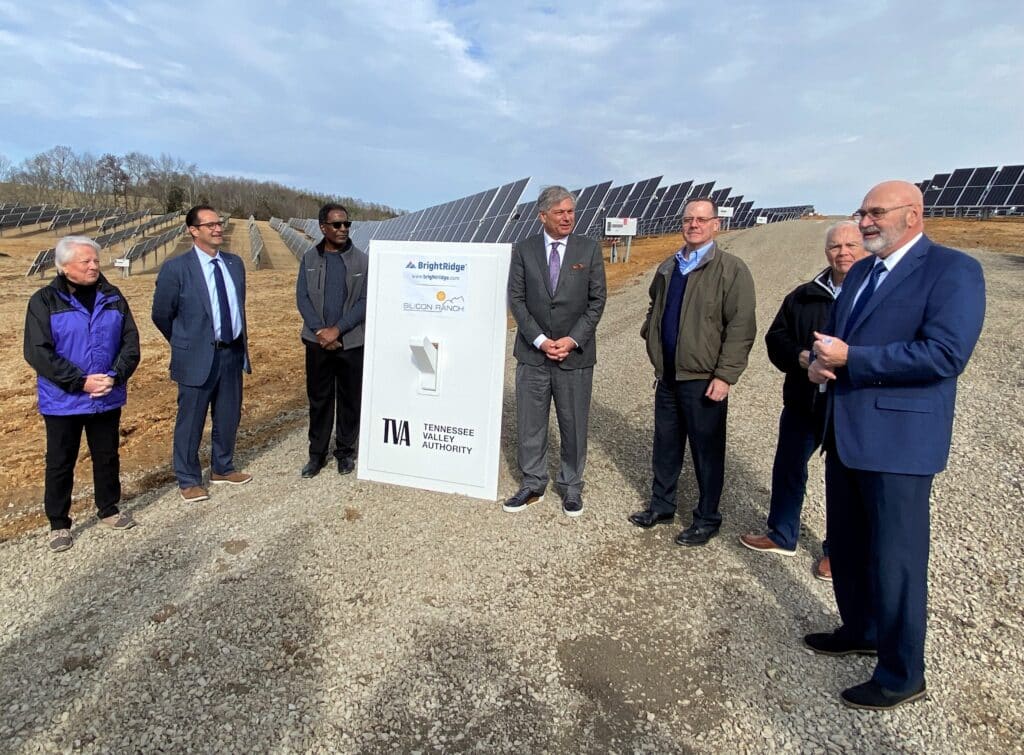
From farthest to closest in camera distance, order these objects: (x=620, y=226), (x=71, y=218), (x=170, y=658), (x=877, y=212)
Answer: (x=71, y=218), (x=620, y=226), (x=170, y=658), (x=877, y=212)

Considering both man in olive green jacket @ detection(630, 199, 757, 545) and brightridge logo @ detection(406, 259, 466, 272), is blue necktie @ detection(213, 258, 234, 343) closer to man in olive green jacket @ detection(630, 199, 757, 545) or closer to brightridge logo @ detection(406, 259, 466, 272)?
brightridge logo @ detection(406, 259, 466, 272)

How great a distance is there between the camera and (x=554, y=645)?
2775 mm

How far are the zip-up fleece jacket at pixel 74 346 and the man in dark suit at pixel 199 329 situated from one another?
1.08 feet

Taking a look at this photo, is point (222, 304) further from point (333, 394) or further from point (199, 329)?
point (333, 394)

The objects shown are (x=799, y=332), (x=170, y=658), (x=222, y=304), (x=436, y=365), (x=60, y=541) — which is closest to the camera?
(x=170, y=658)

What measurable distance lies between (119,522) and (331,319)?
6.60 feet

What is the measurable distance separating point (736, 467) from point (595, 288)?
2.22 meters

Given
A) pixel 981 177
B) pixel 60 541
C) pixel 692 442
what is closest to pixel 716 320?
pixel 692 442

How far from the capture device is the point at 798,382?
3.34m

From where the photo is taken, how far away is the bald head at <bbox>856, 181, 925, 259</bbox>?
2199 millimetres

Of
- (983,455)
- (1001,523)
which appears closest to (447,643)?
(1001,523)

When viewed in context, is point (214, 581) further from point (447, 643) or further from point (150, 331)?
point (150, 331)

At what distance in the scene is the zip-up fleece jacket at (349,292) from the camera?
4477mm

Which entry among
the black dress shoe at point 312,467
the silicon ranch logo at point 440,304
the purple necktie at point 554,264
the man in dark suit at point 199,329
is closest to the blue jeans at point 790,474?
the purple necktie at point 554,264
